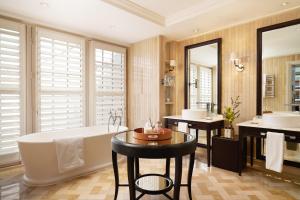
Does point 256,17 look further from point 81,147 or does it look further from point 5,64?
point 5,64

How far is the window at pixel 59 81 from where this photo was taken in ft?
10.5

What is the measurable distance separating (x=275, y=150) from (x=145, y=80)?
2.70 meters

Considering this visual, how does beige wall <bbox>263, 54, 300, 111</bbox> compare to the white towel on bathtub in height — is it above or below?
above

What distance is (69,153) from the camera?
247 centimetres

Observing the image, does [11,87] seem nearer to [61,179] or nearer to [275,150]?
[61,179]

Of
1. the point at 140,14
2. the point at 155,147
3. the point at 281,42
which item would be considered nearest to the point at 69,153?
the point at 155,147

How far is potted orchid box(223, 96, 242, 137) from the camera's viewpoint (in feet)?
9.84

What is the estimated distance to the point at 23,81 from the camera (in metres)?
3.01

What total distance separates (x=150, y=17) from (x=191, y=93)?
67.8 inches

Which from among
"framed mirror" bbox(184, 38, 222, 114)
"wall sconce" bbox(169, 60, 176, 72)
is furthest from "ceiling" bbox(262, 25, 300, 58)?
"wall sconce" bbox(169, 60, 176, 72)

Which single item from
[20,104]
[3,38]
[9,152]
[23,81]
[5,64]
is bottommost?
[9,152]

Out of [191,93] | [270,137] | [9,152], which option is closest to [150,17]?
[191,93]

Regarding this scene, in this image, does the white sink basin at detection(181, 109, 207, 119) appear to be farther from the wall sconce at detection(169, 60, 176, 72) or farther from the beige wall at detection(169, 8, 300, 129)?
the wall sconce at detection(169, 60, 176, 72)

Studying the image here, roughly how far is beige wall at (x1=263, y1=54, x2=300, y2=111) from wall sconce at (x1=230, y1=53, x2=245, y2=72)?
1.24 feet
